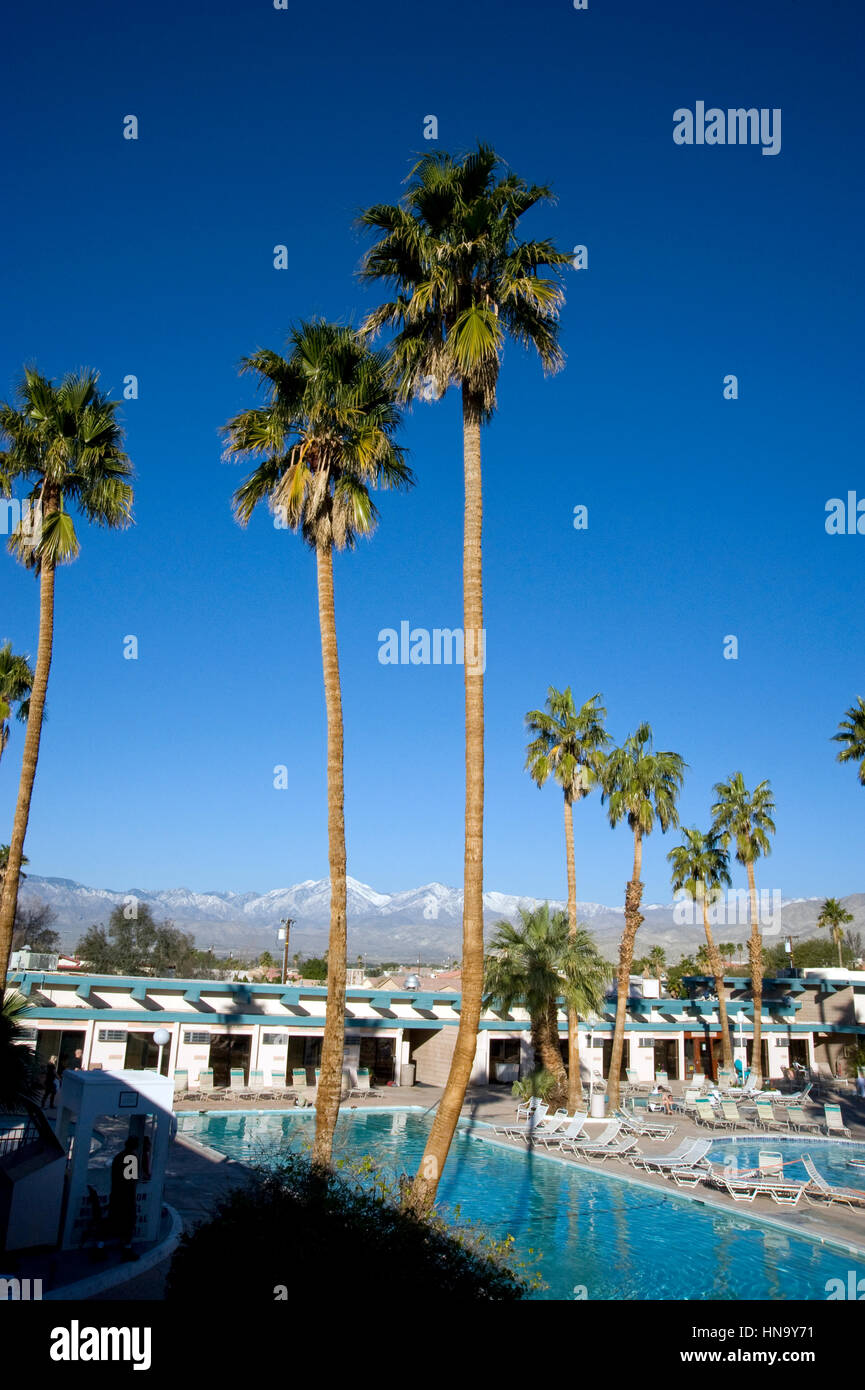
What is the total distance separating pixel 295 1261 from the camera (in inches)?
246

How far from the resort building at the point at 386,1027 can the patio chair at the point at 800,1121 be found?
9926 millimetres

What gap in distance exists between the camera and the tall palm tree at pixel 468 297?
1273 centimetres

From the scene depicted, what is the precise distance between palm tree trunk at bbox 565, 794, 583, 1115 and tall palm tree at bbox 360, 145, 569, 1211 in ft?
61.7

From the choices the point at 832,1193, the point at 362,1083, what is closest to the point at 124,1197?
the point at 832,1193

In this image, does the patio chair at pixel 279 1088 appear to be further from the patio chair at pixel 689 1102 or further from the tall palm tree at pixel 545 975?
the patio chair at pixel 689 1102

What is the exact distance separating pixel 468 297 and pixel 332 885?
891cm

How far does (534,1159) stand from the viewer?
2289cm

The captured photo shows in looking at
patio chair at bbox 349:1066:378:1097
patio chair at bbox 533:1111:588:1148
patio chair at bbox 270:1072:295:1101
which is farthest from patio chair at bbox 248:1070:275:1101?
patio chair at bbox 533:1111:588:1148

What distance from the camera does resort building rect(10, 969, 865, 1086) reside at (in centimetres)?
3006

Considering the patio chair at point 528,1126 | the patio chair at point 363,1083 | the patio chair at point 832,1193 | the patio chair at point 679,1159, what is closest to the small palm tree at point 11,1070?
the patio chair at point 679,1159

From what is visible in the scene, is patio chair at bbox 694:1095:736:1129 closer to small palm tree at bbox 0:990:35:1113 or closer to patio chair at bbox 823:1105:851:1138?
patio chair at bbox 823:1105:851:1138

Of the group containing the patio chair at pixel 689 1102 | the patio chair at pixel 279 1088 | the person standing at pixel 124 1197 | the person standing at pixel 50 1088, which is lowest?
the patio chair at pixel 689 1102

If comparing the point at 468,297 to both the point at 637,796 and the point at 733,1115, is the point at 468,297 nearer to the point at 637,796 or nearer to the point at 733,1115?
the point at 637,796
